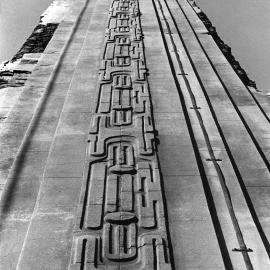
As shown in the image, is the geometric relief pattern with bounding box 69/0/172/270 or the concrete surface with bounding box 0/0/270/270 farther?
the concrete surface with bounding box 0/0/270/270

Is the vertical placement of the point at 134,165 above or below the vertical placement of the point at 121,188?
above

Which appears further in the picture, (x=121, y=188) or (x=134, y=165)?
(x=134, y=165)

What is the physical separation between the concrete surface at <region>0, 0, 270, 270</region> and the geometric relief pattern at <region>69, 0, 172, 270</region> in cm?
2

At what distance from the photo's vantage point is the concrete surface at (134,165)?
23.4 feet

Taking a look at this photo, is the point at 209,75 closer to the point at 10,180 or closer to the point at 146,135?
the point at 146,135

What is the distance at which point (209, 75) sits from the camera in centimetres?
1395

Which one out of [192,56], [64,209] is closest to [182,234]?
[64,209]

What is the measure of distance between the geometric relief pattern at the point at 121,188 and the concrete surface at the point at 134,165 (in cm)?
2

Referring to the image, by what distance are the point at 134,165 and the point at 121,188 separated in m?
0.81

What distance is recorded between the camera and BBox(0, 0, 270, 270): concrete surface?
712 cm

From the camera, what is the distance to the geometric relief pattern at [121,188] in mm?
6910

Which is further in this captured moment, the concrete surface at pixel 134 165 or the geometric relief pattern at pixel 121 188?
the concrete surface at pixel 134 165

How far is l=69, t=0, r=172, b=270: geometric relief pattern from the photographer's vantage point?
6.91 meters

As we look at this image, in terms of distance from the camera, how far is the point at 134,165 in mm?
9070
